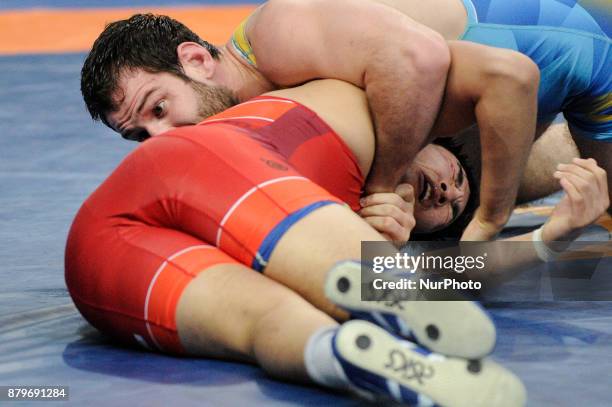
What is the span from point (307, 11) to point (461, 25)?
0.46m

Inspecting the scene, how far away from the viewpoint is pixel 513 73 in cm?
232

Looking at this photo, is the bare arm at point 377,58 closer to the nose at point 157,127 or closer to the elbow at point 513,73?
the elbow at point 513,73

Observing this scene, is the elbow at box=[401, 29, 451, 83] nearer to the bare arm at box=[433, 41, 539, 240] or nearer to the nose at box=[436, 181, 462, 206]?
the bare arm at box=[433, 41, 539, 240]

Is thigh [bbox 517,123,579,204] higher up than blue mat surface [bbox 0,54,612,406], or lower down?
lower down

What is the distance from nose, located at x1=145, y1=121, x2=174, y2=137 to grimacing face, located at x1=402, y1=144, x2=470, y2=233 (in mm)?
587

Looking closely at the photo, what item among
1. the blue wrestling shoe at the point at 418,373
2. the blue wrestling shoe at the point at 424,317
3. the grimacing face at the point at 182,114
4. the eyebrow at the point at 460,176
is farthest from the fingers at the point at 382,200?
the blue wrestling shoe at the point at 418,373

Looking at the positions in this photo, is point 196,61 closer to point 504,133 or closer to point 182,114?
point 182,114

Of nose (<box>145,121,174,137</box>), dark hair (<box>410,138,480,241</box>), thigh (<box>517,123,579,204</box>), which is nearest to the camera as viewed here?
nose (<box>145,121,174,137</box>)

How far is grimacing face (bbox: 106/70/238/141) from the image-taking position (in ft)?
8.48

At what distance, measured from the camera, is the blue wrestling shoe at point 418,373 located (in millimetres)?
1559

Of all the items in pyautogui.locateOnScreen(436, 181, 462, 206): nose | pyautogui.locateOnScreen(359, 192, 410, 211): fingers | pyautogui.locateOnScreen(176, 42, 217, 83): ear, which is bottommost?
pyautogui.locateOnScreen(436, 181, 462, 206): nose

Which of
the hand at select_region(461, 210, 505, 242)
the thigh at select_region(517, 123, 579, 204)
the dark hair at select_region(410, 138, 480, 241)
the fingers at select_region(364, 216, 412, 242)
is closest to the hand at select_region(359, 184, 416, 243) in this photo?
the fingers at select_region(364, 216, 412, 242)

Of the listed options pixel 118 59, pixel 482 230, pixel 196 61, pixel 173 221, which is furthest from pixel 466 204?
pixel 173 221

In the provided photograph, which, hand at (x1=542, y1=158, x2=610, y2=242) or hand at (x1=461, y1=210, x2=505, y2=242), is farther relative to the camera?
hand at (x1=461, y1=210, x2=505, y2=242)
